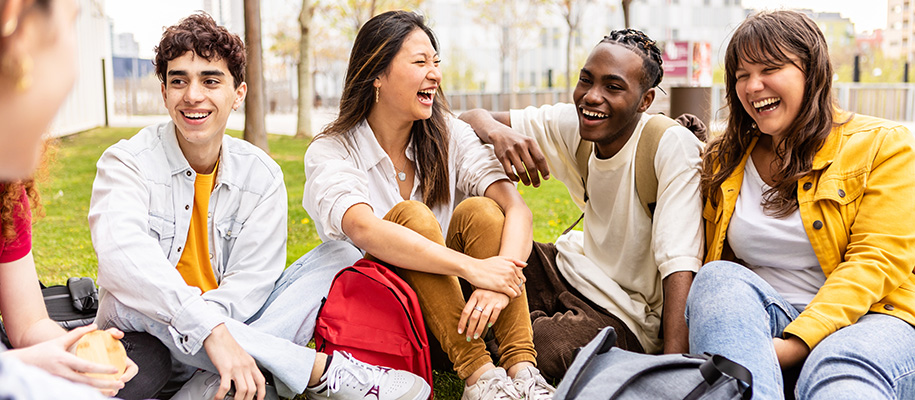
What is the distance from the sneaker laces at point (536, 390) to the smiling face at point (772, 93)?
1.28m

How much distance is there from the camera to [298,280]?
2.92m

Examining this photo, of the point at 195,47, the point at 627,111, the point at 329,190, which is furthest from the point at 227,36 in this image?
the point at 627,111

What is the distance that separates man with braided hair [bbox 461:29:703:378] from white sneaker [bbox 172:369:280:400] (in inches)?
43.4

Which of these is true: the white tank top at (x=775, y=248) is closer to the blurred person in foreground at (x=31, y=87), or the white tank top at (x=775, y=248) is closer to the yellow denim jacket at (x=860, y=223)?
the yellow denim jacket at (x=860, y=223)

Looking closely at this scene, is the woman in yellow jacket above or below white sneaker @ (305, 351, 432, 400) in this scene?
above

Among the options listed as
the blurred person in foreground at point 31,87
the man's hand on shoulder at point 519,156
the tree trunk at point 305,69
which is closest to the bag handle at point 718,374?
the man's hand on shoulder at point 519,156

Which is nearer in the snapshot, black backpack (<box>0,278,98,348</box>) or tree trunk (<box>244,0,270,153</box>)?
black backpack (<box>0,278,98,348</box>)

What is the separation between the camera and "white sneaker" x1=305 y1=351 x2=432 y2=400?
8.51ft

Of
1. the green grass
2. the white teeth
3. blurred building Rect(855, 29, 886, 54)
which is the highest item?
blurred building Rect(855, 29, 886, 54)

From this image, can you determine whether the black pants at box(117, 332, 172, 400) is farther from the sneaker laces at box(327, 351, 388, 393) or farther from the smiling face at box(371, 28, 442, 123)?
the smiling face at box(371, 28, 442, 123)

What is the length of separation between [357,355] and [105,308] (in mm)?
929

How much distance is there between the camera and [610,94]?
3.07 m

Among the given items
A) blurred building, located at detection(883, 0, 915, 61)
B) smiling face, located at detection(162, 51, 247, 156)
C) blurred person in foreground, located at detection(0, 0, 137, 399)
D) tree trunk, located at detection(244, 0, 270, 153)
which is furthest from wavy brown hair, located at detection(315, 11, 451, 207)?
blurred building, located at detection(883, 0, 915, 61)

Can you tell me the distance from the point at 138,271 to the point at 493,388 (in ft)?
4.27
